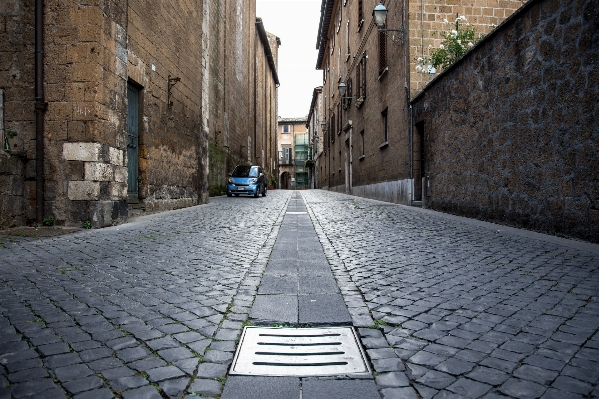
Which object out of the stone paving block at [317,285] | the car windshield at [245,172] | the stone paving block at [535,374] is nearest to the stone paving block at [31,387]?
the stone paving block at [317,285]

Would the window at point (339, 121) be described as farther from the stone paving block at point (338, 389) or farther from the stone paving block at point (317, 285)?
the stone paving block at point (338, 389)

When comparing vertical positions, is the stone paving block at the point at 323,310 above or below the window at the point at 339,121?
below

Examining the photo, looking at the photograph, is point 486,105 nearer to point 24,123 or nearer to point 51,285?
point 51,285

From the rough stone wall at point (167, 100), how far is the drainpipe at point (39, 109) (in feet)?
5.20

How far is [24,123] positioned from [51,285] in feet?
14.2

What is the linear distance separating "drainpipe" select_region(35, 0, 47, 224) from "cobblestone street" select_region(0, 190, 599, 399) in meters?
1.88

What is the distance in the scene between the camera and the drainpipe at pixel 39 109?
603cm

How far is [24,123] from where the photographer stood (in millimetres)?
6164

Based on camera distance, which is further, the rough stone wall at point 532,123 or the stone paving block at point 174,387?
the rough stone wall at point 532,123

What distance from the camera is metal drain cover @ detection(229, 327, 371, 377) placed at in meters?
1.76

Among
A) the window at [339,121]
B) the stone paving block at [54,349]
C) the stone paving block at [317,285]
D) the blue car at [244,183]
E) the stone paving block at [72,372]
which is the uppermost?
the window at [339,121]

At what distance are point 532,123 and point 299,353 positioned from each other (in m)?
5.24

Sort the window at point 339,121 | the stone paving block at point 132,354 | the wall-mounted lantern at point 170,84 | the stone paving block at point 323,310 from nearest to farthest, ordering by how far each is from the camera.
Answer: the stone paving block at point 132,354 → the stone paving block at point 323,310 → the wall-mounted lantern at point 170,84 → the window at point 339,121

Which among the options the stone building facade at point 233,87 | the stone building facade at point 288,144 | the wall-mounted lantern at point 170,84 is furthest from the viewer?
the stone building facade at point 288,144
